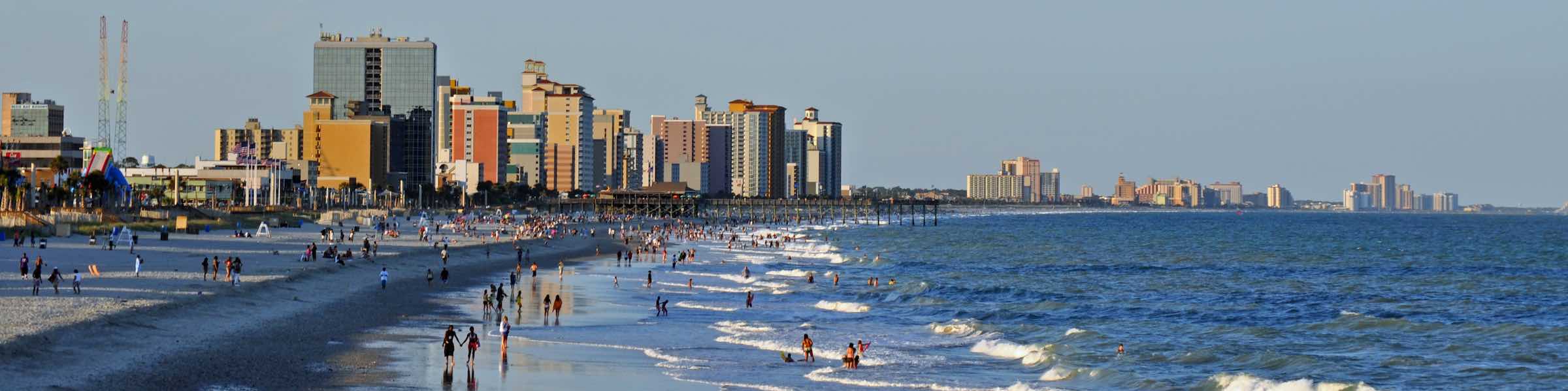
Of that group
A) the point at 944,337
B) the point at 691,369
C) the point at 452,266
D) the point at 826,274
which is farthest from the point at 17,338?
the point at 826,274

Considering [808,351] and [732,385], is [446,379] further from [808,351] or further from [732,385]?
[808,351]

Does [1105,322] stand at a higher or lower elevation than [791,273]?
lower

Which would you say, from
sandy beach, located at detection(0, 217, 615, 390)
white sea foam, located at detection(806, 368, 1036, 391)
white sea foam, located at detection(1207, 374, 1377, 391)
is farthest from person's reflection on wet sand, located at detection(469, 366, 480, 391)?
white sea foam, located at detection(1207, 374, 1377, 391)

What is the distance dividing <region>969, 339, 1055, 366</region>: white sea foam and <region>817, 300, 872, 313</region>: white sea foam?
33.0 ft

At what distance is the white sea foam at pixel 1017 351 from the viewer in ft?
115

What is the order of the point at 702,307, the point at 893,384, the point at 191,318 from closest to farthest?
the point at 893,384, the point at 191,318, the point at 702,307

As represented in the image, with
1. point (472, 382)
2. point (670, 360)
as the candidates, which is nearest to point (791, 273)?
point (670, 360)

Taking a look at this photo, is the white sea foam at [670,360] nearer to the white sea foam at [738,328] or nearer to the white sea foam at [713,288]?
the white sea foam at [738,328]

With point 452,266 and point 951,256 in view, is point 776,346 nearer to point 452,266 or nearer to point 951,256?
point 452,266

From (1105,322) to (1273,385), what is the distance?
47.6ft

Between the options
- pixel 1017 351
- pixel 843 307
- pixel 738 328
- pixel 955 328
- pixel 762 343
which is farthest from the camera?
pixel 843 307

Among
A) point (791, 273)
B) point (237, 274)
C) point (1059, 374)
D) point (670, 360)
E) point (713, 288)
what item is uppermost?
point (237, 274)

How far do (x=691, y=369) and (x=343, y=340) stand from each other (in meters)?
8.29

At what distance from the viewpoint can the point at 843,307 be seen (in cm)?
4884
